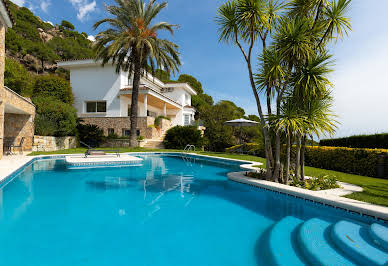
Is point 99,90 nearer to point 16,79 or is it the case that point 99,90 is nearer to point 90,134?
point 90,134

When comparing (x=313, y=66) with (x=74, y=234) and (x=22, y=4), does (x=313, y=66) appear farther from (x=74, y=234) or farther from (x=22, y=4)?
(x=22, y=4)

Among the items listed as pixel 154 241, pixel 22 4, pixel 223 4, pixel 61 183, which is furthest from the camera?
pixel 22 4

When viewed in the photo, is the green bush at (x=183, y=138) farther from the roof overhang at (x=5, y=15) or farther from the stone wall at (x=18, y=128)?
the roof overhang at (x=5, y=15)

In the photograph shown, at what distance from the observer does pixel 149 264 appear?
308 centimetres

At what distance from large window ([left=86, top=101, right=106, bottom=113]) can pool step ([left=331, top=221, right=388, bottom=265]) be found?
24742 millimetres

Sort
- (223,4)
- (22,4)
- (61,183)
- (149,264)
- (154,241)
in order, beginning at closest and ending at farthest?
(149,264) < (154,241) < (223,4) < (61,183) < (22,4)

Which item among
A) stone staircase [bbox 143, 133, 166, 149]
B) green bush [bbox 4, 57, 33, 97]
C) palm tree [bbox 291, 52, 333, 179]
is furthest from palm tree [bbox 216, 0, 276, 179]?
green bush [bbox 4, 57, 33, 97]

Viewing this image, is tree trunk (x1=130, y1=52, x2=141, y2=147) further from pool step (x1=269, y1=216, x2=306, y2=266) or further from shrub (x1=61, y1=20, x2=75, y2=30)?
shrub (x1=61, y1=20, x2=75, y2=30)

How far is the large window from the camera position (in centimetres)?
2431

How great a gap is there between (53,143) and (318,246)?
19.6 m

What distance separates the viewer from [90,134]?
20.4 metres

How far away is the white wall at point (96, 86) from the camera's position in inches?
931

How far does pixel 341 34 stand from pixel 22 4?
2968 inches

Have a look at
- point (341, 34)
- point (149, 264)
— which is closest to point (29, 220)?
point (149, 264)
